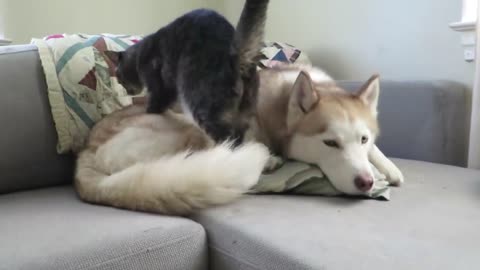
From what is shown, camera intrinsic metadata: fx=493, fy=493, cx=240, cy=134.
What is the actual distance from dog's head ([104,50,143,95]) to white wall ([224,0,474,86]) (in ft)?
3.34

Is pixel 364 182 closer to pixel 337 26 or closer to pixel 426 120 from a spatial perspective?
pixel 426 120

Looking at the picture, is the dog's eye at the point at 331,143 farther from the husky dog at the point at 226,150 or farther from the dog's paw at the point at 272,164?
the dog's paw at the point at 272,164

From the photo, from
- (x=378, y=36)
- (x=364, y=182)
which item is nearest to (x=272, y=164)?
(x=364, y=182)

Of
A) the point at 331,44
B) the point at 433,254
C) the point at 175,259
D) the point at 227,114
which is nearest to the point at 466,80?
the point at 331,44

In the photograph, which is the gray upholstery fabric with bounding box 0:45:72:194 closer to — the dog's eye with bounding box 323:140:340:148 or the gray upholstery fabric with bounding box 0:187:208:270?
the gray upholstery fabric with bounding box 0:187:208:270

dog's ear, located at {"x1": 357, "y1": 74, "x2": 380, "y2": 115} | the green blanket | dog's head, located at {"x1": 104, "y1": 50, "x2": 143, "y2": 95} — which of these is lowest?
the green blanket

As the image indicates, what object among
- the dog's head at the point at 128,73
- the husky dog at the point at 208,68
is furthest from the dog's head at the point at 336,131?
the dog's head at the point at 128,73

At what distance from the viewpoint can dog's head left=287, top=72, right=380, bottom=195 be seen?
115 cm

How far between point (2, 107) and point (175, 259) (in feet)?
2.50

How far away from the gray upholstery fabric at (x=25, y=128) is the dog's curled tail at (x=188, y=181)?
0.39 meters

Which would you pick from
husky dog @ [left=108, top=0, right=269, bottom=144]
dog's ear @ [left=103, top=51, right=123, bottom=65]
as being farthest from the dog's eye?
dog's ear @ [left=103, top=51, right=123, bottom=65]

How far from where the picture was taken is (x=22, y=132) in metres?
1.42

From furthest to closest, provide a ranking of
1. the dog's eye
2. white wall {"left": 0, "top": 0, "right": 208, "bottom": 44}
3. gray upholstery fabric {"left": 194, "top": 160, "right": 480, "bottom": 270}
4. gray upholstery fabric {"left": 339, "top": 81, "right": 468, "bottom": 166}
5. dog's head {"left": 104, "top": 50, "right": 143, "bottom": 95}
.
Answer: white wall {"left": 0, "top": 0, "right": 208, "bottom": 44} < gray upholstery fabric {"left": 339, "top": 81, "right": 468, "bottom": 166} < dog's head {"left": 104, "top": 50, "right": 143, "bottom": 95} < the dog's eye < gray upholstery fabric {"left": 194, "top": 160, "right": 480, "bottom": 270}

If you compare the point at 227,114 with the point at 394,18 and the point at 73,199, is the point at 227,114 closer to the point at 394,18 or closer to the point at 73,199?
the point at 73,199
